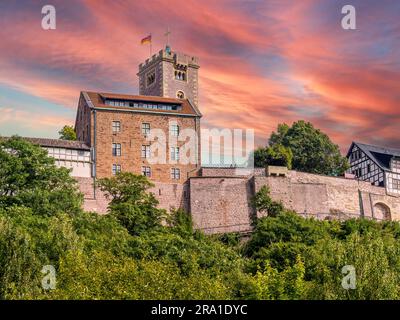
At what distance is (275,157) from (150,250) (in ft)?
99.5

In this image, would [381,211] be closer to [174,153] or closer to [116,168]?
[174,153]

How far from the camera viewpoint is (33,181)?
57.6 metres

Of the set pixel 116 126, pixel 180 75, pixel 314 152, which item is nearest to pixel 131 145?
pixel 116 126

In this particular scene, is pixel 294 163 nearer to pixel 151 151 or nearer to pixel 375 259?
pixel 151 151

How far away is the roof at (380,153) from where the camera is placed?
8088 centimetres

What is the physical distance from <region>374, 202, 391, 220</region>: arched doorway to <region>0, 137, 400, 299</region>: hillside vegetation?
8510mm

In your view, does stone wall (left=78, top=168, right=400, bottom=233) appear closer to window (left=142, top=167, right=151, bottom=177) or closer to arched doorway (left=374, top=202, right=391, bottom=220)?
window (left=142, top=167, right=151, bottom=177)

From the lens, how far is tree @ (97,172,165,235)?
58.6 m

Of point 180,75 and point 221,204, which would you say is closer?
point 221,204

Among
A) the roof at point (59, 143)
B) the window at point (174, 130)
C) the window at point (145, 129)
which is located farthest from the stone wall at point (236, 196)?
the window at point (145, 129)

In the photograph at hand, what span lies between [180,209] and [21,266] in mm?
27250

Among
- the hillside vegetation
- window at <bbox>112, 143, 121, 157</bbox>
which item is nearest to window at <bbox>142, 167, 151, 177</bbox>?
window at <bbox>112, 143, 121, 157</bbox>

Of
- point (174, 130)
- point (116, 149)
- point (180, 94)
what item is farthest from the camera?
point (180, 94)
